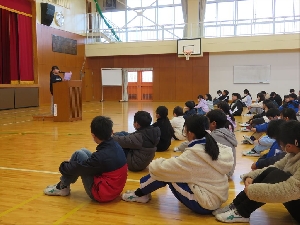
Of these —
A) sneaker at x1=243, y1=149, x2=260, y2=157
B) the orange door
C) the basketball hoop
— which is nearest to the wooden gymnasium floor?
sneaker at x1=243, y1=149, x2=260, y2=157

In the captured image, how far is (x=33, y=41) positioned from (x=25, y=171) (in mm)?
11214

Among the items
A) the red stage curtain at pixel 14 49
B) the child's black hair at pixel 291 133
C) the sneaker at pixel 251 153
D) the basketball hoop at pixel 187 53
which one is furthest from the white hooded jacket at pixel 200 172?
the basketball hoop at pixel 187 53

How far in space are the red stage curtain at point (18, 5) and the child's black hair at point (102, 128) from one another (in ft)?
35.8

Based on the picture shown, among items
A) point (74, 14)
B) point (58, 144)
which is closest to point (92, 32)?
point (74, 14)

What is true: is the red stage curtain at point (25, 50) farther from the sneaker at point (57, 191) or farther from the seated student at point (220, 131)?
the seated student at point (220, 131)

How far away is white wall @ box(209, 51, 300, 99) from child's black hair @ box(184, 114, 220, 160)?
46.0ft

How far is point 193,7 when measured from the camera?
15945mm

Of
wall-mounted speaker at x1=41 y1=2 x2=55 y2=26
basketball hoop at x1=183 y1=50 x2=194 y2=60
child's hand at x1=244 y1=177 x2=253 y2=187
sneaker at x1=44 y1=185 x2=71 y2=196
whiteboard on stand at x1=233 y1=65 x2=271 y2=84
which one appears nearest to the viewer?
child's hand at x1=244 y1=177 x2=253 y2=187

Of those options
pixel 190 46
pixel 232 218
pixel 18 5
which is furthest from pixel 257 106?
pixel 18 5

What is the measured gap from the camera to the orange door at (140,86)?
17828mm

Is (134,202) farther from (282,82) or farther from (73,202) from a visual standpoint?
(282,82)

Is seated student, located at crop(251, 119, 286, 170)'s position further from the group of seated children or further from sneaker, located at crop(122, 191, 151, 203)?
sneaker, located at crop(122, 191, 151, 203)

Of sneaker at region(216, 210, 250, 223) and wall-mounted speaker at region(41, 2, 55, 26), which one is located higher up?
wall-mounted speaker at region(41, 2, 55, 26)

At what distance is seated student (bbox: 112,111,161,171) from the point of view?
3320 millimetres
